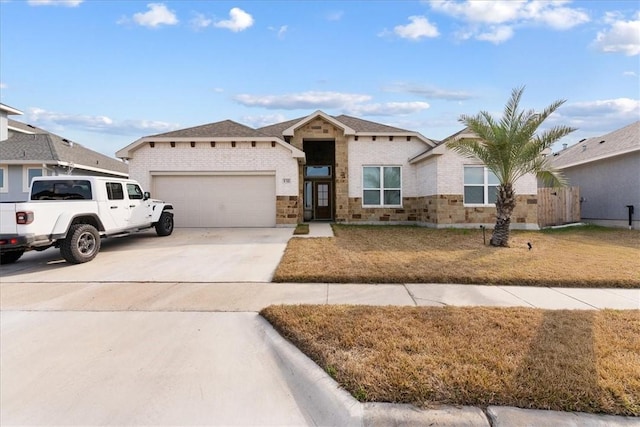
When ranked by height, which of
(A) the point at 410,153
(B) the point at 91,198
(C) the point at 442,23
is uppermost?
(C) the point at 442,23

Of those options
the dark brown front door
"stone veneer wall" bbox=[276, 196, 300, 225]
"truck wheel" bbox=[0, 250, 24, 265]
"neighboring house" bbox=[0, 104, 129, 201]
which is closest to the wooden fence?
the dark brown front door

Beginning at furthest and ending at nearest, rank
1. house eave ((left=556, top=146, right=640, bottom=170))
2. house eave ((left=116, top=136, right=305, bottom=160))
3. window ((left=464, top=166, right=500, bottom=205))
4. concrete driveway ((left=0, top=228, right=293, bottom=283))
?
1. window ((left=464, top=166, right=500, bottom=205))
2. house eave ((left=116, top=136, right=305, bottom=160))
3. house eave ((left=556, top=146, right=640, bottom=170))
4. concrete driveway ((left=0, top=228, right=293, bottom=283))

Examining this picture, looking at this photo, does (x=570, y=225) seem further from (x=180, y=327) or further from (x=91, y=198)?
(x=91, y=198)

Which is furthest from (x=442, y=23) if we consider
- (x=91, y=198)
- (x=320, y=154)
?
(x=91, y=198)

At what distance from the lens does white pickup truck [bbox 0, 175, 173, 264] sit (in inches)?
273

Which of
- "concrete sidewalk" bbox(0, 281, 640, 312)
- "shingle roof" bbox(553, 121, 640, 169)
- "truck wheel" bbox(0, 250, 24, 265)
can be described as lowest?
"concrete sidewalk" bbox(0, 281, 640, 312)

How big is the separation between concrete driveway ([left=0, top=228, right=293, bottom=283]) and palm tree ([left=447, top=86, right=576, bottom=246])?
6.56 metres

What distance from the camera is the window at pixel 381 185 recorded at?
55.2 ft

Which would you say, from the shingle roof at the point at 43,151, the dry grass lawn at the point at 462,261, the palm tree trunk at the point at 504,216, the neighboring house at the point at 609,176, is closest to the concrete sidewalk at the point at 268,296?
the dry grass lawn at the point at 462,261

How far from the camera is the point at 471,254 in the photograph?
8805mm

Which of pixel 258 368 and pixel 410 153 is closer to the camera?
pixel 258 368

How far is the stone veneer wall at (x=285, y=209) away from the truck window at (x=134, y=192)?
5.72 m

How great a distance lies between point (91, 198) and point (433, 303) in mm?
8585

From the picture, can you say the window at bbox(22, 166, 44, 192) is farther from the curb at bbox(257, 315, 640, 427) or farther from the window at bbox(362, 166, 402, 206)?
the curb at bbox(257, 315, 640, 427)
